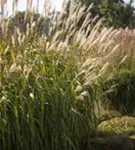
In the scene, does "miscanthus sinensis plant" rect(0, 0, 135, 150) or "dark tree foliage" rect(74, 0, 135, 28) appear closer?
"miscanthus sinensis plant" rect(0, 0, 135, 150)

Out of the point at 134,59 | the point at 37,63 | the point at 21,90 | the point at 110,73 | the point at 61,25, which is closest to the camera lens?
the point at 21,90

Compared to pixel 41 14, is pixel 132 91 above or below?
below

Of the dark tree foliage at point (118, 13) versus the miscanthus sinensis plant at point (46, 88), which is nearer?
the miscanthus sinensis plant at point (46, 88)

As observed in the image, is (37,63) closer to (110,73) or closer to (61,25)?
(61,25)

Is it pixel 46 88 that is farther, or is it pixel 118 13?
pixel 118 13

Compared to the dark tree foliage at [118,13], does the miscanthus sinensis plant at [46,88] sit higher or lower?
lower

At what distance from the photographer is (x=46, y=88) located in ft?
15.7

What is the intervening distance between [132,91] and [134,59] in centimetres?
78

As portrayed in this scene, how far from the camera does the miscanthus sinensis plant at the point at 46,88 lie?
14.9 ft

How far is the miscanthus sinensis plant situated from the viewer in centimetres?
453

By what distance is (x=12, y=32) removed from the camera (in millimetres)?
5434

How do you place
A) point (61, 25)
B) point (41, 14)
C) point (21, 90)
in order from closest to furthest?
point (21, 90) < point (41, 14) < point (61, 25)

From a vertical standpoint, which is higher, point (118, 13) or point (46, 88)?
point (118, 13)

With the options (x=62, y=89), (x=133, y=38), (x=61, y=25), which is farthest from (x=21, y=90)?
(x=133, y=38)
